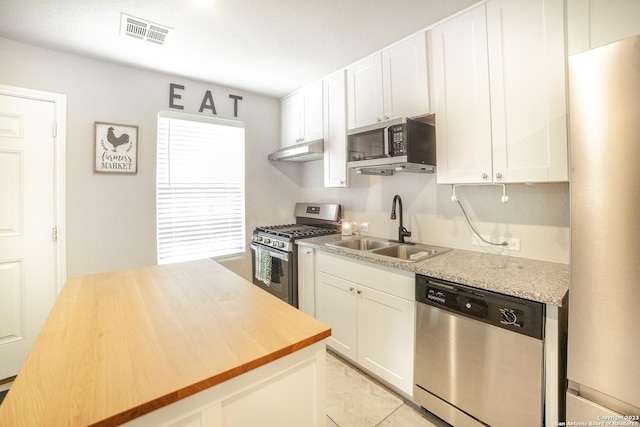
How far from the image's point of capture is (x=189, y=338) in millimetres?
934

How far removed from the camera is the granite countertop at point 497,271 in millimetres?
1295

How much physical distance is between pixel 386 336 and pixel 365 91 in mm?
1969

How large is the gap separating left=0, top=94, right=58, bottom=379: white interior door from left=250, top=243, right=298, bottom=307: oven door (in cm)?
171

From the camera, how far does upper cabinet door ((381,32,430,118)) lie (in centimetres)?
203

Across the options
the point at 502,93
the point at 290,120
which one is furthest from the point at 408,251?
the point at 290,120

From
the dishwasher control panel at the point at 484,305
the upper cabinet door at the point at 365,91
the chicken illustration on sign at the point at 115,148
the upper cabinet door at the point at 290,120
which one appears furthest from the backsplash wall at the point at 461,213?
the chicken illustration on sign at the point at 115,148

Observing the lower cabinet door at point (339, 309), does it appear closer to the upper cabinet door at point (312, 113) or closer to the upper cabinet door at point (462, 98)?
the upper cabinet door at point (462, 98)

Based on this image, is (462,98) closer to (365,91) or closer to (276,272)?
(365,91)

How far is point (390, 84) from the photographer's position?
224 centimetres

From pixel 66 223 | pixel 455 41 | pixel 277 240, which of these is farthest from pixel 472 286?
pixel 66 223

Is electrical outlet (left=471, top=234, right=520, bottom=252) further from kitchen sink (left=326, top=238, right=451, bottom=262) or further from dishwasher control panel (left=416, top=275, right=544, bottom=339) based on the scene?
dishwasher control panel (left=416, top=275, right=544, bottom=339)

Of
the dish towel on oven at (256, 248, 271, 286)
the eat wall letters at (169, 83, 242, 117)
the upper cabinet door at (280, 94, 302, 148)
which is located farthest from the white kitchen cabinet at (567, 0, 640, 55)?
the eat wall letters at (169, 83, 242, 117)

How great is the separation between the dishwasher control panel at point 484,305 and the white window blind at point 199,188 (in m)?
2.26

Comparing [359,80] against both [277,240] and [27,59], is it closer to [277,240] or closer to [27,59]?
[277,240]
